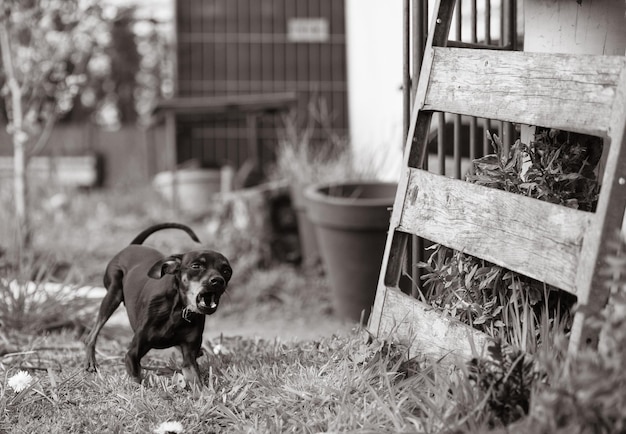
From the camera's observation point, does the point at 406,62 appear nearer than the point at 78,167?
Yes

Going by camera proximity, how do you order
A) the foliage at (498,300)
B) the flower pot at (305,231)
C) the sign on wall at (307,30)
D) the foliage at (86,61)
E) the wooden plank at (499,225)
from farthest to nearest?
the sign on wall at (307,30), the foliage at (86,61), the flower pot at (305,231), the foliage at (498,300), the wooden plank at (499,225)

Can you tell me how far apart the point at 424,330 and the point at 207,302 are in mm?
850

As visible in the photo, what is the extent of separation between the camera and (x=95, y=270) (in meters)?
7.19

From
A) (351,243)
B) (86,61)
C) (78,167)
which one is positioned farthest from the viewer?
(78,167)

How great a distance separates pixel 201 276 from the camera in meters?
3.29

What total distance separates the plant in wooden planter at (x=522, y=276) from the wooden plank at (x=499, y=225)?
0.14 metres

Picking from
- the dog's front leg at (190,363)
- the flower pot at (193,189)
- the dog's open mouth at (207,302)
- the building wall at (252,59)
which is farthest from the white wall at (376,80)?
the dog's open mouth at (207,302)

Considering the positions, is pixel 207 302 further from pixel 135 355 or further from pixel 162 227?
pixel 162 227

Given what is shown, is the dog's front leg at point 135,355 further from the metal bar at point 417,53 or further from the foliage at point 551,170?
the foliage at point 551,170

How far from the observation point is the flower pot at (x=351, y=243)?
18.7 feet

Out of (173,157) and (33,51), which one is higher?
(33,51)

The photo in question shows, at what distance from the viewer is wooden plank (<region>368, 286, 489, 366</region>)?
3.21 meters

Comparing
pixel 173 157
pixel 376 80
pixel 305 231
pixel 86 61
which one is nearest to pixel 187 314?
pixel 305 231

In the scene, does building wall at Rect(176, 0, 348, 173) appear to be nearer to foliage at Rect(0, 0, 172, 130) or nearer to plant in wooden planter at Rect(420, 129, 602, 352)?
foliage at Rect(0, 0, 172, 130)
